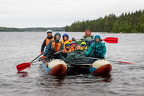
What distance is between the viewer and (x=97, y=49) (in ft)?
39.5

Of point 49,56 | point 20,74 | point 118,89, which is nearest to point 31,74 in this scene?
point 20,74

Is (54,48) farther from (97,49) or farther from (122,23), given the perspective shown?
(122,23)

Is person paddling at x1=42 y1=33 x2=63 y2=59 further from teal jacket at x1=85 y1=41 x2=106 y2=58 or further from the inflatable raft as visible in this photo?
teal jacket at x1=85 y1=41 x2=106 y2=58

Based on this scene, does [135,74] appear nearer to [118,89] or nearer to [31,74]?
[118,89]

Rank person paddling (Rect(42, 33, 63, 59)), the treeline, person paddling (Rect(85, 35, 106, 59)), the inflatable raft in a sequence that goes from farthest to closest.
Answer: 1. the treeline
2. person paddling (Rect(42, 33, 63, 59))
3. person paddling (Rect(85, 35, 106, 59))
4. the inflatable raft

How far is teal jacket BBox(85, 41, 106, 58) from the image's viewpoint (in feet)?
39.1

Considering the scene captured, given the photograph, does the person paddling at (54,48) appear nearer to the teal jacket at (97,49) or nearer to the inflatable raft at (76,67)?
the inflatable raft at (76,67)

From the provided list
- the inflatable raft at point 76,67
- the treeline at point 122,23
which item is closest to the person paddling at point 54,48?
the inflatable raft at point 76,67

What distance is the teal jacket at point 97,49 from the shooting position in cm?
1192

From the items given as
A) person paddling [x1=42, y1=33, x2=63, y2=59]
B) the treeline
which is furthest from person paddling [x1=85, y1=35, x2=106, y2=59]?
the treeline

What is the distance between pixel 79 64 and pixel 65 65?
29.7 inches

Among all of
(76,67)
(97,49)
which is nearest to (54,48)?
(76,67)

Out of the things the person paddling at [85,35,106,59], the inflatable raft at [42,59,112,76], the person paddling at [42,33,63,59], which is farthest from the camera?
the person paddling at [42,33,63,59]

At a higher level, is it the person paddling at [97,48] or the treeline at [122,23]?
the treeline at [122,23]
